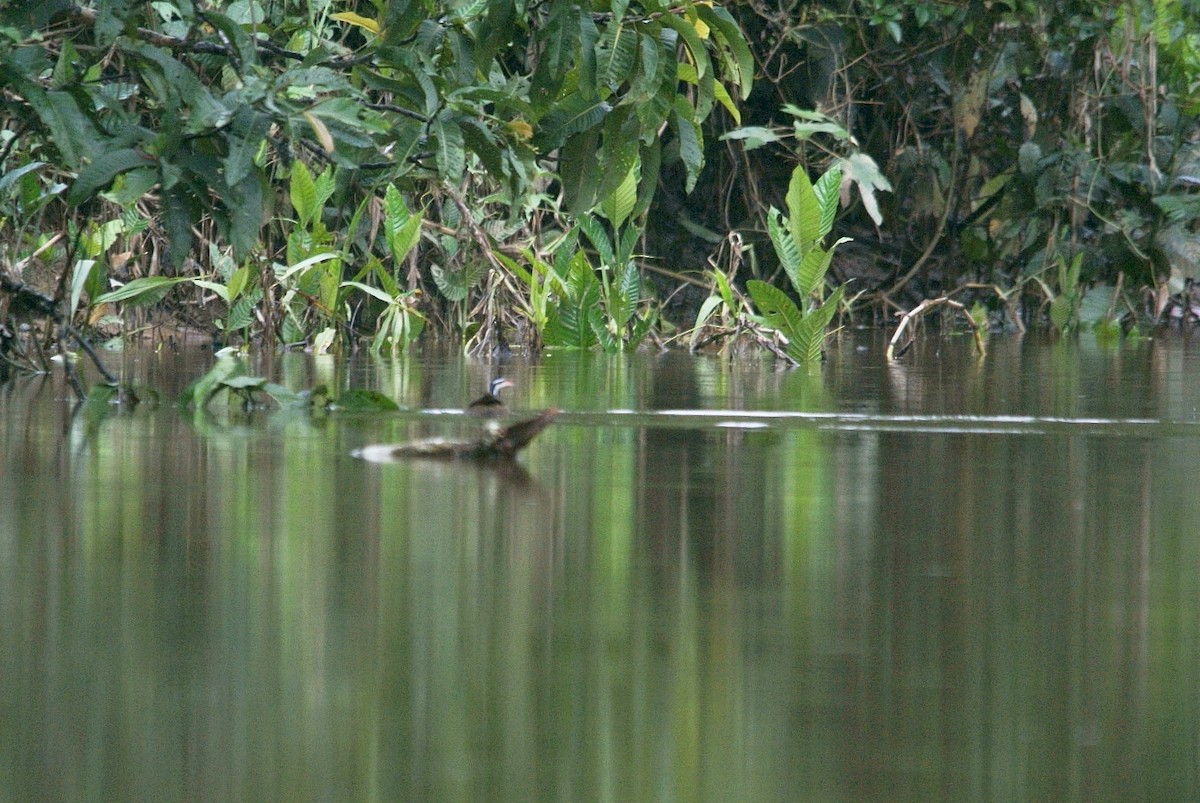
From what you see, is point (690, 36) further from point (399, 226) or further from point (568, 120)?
point (399, 226)

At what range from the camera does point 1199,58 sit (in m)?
12.5

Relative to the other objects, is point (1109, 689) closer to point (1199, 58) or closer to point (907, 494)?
point (907, 494)

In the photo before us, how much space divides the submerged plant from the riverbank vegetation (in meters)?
0.02

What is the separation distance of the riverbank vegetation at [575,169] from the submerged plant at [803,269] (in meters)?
0.02

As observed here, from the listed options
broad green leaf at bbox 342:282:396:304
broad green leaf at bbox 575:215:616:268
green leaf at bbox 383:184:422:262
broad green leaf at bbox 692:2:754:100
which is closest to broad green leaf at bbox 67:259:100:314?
broad green leaf at bbox 342:282:396:304

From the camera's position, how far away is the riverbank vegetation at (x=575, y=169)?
3.89 meters

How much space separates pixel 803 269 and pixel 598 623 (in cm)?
578

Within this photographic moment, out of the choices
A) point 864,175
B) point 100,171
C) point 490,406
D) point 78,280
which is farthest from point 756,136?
point 100,171

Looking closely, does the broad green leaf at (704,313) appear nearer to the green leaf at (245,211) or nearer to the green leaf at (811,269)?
the green leaf at (811,269)

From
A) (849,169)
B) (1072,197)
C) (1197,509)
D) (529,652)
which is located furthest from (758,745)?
(1072,197)

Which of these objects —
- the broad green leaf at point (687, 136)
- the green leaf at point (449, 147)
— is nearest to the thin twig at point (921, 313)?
the broad green leaf at point (687, 136)

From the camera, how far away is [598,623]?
5.60 feet

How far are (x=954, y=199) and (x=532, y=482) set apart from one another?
10341 millimetres

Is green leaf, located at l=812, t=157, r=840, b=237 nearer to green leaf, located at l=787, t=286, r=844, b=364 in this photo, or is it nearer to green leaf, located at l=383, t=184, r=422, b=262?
green leaf, located at l=787, t=286, r=844, b=364
